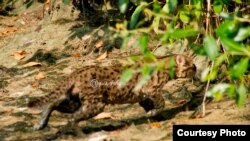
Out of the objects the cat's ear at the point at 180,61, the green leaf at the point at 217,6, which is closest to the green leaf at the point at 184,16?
the green leaf at the point at 217,6

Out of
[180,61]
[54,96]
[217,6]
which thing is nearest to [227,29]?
[217,6]

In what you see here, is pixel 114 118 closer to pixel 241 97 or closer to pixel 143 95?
pixel 143 95

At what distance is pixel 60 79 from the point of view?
25.0ft

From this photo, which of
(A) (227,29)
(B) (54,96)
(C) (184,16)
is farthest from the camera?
(B) (54,96)

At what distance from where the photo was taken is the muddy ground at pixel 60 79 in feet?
18.2

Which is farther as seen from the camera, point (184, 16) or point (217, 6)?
point (184, 16)

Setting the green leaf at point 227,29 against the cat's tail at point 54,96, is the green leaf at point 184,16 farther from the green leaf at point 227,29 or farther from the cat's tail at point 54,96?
the green leaf at point 227,29

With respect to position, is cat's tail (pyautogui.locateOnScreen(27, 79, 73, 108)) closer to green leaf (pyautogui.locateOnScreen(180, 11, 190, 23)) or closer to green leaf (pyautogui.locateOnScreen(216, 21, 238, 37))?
green leaf (pyautogui.locateOnScreen(180, 11, 190, 23))

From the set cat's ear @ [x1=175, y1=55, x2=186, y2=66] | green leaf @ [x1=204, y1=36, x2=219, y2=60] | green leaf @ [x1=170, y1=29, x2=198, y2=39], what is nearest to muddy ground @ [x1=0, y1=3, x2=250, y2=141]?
cat's ear @ [x1=175, y1=55, x2=186, y2=66]

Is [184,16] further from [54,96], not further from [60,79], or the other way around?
[60,79]

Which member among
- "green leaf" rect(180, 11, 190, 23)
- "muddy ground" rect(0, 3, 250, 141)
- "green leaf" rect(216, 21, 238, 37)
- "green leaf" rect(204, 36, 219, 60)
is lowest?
"muddy ground" rect(0, 3, 250, 141)

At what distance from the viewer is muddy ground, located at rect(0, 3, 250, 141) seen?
219 inches

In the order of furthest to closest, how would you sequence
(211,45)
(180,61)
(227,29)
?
(180,61) < (227,29) < (211,45)

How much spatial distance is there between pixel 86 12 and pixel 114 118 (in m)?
3.46
